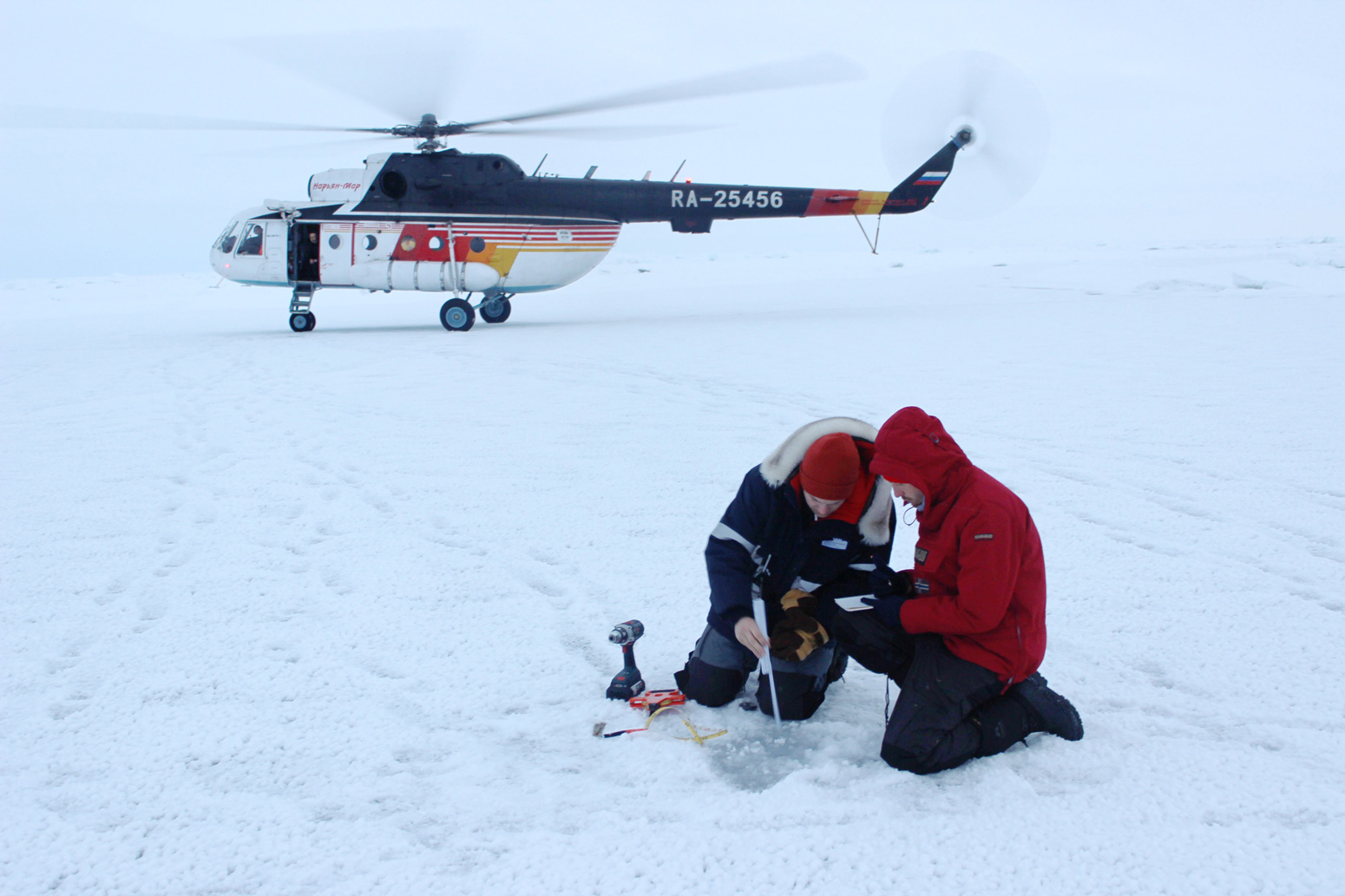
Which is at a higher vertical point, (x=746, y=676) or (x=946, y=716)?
(x=946, y=716)

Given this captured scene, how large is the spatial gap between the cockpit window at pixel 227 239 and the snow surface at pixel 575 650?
579 cm

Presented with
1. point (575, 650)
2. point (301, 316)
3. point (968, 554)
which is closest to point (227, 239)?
point (301, 316)

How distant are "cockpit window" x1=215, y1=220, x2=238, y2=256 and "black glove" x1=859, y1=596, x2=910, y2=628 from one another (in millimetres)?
13758

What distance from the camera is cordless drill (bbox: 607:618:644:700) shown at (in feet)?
8.81

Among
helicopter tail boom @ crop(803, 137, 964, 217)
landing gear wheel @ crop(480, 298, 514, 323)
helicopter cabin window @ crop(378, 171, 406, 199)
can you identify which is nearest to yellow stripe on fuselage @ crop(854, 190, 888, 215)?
helicopter tail boom @ crop(803, 137, 964, 217)

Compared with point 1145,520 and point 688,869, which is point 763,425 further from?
point 688,869

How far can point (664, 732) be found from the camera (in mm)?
2543

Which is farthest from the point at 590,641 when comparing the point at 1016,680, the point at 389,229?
the point at 389,229

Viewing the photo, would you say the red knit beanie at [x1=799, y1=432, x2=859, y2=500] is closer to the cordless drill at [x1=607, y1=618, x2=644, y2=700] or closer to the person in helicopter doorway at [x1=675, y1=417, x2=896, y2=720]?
the person in helicopter doorway at [x1=675, y1=417, x2=896, y2=720]

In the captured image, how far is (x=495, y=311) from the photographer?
14.7 meters

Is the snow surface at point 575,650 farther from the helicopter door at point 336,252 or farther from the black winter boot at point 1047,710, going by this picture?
the helicopter door at point 336,252

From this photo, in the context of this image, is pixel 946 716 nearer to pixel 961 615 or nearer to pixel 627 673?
pixel 961 615

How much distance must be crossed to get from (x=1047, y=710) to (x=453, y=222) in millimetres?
12466

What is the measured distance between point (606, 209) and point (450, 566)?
1093cm
